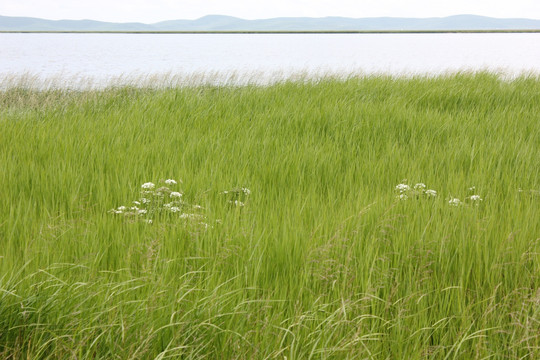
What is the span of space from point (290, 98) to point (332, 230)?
5.83 meters

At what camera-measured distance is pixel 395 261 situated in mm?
2695

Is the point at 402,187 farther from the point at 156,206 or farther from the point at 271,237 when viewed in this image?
the point at 156,206

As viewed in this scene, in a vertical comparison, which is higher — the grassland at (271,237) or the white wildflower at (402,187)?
the white wildflower at (402,187)

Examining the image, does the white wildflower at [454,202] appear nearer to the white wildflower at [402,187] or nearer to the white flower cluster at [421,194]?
the white flower cluster at [421,194]

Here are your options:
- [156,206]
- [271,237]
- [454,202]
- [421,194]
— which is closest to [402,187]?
[421,194]

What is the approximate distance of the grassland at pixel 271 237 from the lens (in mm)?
2002

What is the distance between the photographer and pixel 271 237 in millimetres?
2992

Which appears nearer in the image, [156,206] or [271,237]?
[271,237]

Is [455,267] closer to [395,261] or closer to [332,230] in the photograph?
[395,261]

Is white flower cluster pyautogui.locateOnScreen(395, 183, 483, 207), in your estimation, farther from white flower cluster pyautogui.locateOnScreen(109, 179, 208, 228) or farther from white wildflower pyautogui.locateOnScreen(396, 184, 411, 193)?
white flower cluster pyautogui.locateOnScreen(109, 179, 208, 228)

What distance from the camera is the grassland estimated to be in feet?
6.57

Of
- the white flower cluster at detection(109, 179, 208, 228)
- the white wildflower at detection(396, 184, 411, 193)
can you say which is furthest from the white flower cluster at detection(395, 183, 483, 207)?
the white flower cluster at detection(109, 179, 208, 228)

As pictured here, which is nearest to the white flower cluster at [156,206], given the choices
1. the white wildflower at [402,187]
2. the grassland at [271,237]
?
the grassland at [271,237]

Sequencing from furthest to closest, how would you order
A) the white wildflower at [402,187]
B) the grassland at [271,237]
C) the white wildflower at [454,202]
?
1. the white wildflower at [402,187]
2. the white wildflower at [454,202]
3. the grassland at [271,237]
